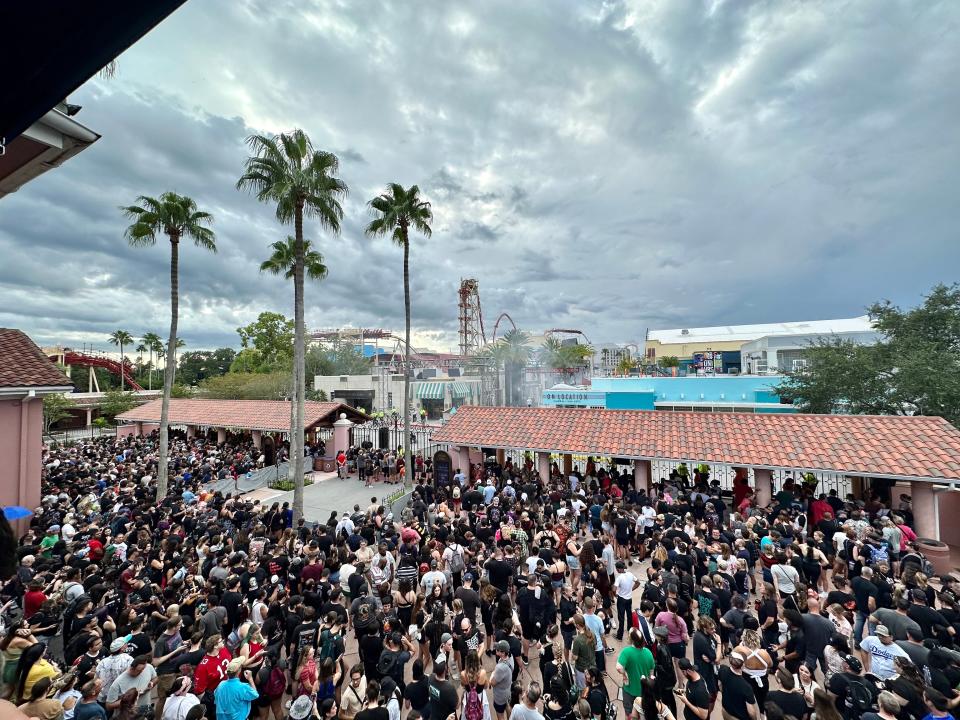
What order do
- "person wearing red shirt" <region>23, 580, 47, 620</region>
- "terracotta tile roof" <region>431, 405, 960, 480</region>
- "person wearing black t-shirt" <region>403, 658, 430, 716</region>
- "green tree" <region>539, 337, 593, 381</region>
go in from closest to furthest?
"person wearing black t-shirt" <region>403, 658, 430, 716</region>, "person wearing red shirt" <region>23, 580, 47, 620</region>, "terracotta tile roof" <region>431, 405, 960, 480</region>, "green tree" <region>539, 337, 593, 381</region>

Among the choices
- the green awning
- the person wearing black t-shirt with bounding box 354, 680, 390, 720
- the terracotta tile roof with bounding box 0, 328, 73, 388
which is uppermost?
the terracotta tile roof with bounding box 0, 328, 73, 388

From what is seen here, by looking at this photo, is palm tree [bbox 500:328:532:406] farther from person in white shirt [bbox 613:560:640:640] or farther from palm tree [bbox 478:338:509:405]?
person in white shirt [bbox 613:560:640:640]

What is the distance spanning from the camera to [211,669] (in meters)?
5.64

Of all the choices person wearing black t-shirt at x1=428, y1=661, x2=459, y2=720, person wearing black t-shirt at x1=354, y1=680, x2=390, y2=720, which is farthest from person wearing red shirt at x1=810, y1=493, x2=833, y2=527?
person wearing black t-shirt at x1=354, y1=680, x2=390, y2=720

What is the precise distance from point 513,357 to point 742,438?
41.6 m

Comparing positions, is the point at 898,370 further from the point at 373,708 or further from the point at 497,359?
the point at 497,359

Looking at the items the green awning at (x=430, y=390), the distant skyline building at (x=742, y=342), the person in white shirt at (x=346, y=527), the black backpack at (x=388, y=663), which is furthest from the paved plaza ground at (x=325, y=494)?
the distant skyline building at (x=742, y=342)

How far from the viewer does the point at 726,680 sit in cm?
525

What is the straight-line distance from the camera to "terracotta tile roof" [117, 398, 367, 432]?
23700 mm

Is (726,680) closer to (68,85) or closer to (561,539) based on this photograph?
(561,539)

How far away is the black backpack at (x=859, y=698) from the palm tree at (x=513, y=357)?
1757 inches

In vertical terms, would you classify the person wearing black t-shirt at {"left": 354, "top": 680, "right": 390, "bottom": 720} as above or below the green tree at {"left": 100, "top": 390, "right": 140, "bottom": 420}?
below

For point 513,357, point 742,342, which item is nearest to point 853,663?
point 513,357

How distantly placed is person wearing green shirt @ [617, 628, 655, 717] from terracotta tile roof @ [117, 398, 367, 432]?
64.5 feet
